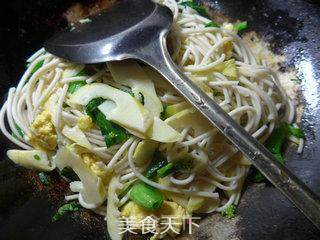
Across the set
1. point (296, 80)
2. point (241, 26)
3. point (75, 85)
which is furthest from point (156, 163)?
point (241, 26)

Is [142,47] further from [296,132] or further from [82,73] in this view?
[296,132]

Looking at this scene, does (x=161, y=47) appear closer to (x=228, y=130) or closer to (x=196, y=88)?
(x=196, y=88)

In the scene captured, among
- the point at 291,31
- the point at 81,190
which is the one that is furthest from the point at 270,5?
the point at 81,190

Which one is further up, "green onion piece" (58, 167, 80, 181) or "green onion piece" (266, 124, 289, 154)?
"green onion piece" (58, 167, 80, 181)

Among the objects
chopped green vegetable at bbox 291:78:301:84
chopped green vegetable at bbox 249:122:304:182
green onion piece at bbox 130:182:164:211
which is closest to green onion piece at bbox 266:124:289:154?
chopped green vegetable at bbox 249:122:304:182

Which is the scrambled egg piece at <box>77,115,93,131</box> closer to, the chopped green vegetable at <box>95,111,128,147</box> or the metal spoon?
the chopped green vegetable at <box>95,111,128,147</box>

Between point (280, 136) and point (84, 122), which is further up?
point (84, 122)
